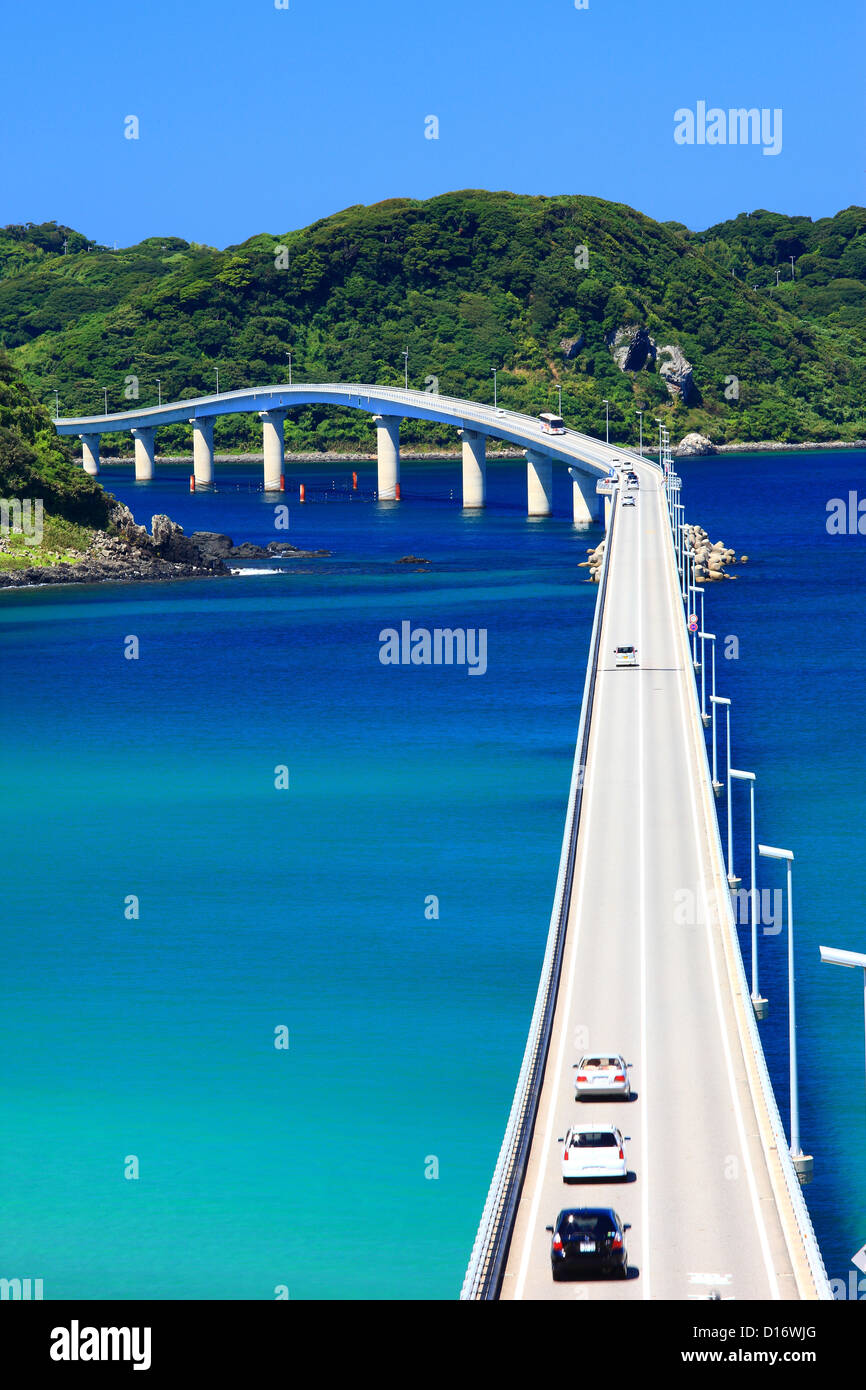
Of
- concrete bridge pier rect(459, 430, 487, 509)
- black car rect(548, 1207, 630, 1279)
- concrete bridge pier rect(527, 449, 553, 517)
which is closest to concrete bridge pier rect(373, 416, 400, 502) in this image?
concrete bridge pier rect(459, 430, 487, 509)

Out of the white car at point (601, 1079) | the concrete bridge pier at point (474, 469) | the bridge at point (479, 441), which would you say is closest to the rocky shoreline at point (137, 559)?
the bridge at point (479, 441)

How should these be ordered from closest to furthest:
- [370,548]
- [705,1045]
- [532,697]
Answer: [705,1045] → [532,697] → [370,548]

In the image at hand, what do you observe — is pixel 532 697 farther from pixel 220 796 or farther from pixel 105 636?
pixel 105 636

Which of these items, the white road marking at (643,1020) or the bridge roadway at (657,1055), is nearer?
the bridge roadway at (657,1055)

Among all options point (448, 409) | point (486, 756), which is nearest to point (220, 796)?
point (486, 756)

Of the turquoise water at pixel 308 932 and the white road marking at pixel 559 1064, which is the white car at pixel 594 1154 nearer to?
the white road marking at pixel 559 1064

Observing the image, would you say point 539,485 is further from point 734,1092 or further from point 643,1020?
point 734,1092
